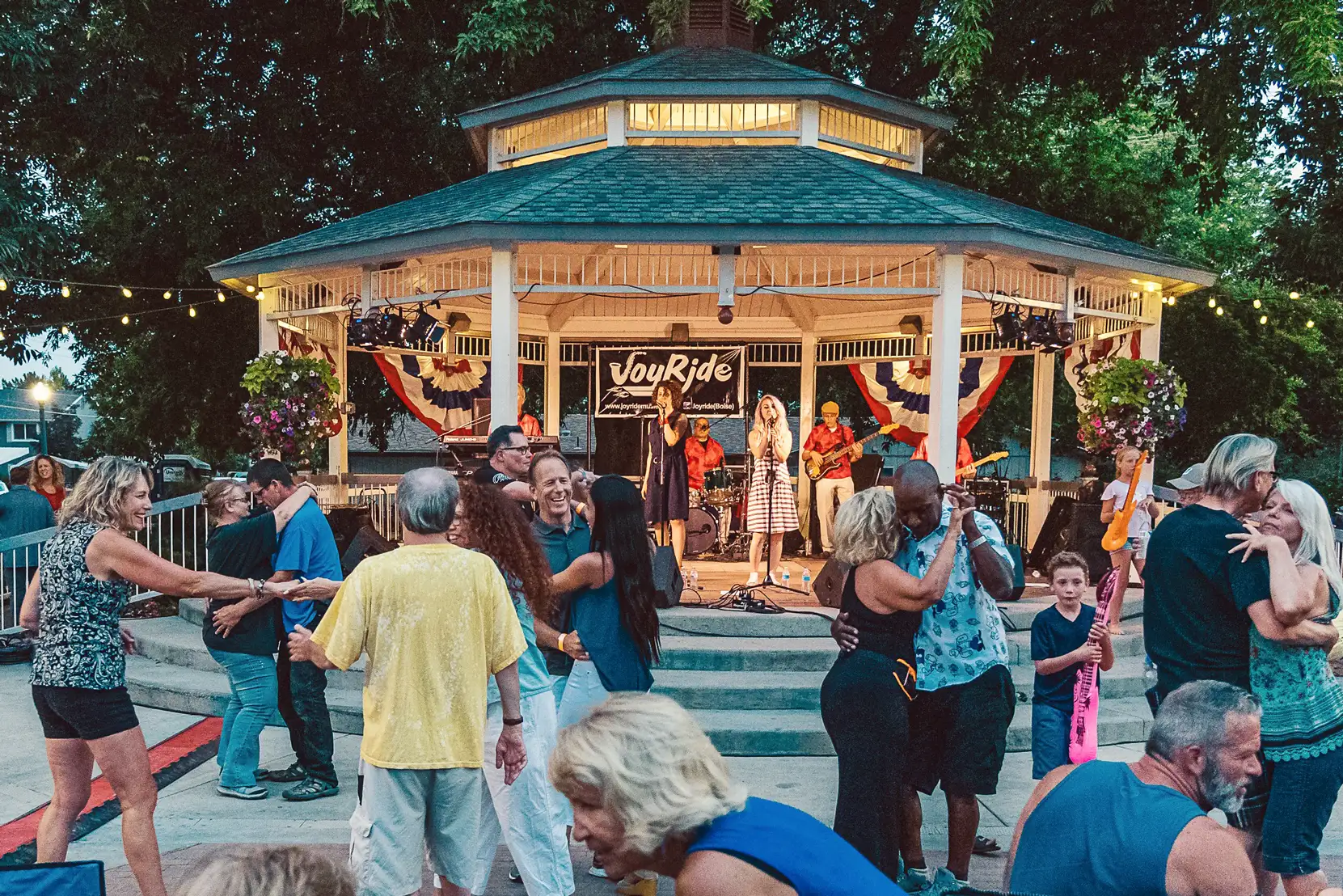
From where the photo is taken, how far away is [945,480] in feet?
30.6

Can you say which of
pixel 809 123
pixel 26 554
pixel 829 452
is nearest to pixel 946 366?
pixel 829 452

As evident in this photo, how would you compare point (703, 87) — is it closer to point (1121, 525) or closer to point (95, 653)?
point (1121, 525)

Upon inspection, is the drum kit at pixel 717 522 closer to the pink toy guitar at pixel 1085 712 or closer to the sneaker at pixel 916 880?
the pink toy guitar at pixel 1085 712

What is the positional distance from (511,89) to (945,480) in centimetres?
1083

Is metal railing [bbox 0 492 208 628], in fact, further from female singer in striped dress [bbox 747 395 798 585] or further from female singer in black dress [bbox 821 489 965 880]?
female singer in black dress [bbox 821 489 965 880]

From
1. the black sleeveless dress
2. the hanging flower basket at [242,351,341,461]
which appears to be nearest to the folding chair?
the black sleeveless dress

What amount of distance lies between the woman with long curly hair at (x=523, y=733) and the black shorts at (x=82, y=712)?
133 cm

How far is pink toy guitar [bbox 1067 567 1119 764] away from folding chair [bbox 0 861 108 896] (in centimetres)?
368

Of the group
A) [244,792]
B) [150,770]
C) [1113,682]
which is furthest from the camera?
[1113,682]

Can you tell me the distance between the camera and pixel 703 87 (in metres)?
12.0

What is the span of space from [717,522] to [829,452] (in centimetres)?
157

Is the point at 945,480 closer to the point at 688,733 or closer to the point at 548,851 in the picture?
the point at 548,851

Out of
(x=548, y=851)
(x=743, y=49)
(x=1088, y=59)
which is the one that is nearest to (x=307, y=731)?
(x=548, y=851)

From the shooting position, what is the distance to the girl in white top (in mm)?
8938
